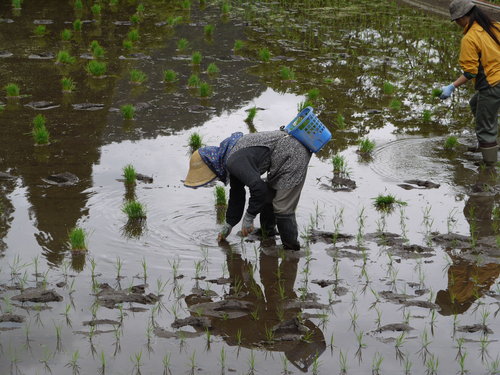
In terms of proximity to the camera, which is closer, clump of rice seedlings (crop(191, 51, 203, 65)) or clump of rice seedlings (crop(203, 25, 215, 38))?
clump of rice seedlings (crop(191, 51, 203, 65))

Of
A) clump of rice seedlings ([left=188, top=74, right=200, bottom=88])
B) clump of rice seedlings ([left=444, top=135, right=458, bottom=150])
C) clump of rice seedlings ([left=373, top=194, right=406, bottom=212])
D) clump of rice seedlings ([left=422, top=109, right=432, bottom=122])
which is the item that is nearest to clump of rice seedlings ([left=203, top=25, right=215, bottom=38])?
clump of rice seedlings ([left=188, top=74, right=200, bottom=88])

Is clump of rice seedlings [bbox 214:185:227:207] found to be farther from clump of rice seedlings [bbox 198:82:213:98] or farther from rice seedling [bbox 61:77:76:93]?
rice seedling [bbox 61:77:76:93]

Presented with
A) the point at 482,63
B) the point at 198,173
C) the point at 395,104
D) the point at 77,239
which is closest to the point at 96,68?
the point at 395,104

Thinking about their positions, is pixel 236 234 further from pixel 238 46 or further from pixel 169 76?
pixel 238 46

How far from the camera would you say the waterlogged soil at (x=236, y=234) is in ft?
14.5

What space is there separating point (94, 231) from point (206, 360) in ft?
7.27

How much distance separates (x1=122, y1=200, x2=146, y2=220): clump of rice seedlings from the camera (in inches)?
249

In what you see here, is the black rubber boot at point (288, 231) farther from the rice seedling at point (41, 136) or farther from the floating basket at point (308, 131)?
the rice seedling at point (41, 136)

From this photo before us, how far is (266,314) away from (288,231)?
3.11 feet

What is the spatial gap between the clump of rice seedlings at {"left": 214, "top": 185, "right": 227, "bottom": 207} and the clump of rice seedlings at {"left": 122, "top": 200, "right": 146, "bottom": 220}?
65cm

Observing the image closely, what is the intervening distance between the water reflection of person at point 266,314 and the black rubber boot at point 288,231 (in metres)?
0.13

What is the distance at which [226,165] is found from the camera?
17.8 ft

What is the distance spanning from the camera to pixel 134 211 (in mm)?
6332

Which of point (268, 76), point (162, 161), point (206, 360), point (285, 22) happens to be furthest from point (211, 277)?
point (285, 22)
